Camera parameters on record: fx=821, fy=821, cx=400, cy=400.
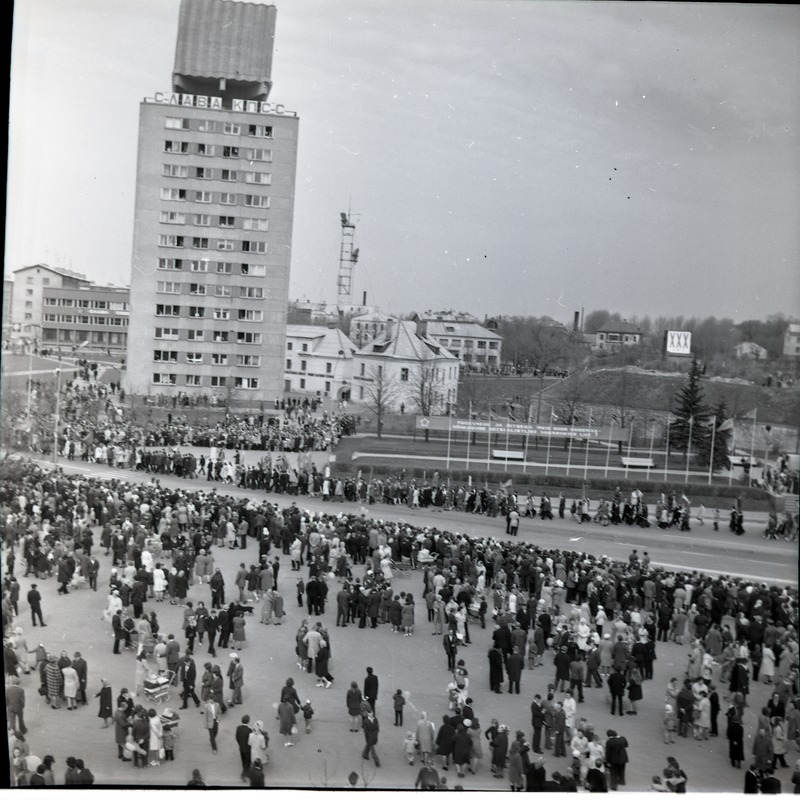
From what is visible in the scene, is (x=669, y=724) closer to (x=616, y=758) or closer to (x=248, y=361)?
(x=616, y=758)

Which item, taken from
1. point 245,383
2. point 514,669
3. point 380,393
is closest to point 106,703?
point 514,669

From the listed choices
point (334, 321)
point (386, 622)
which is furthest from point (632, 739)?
point (334, 321)

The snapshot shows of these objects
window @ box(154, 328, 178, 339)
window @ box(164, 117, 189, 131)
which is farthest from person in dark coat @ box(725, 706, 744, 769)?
window @ box(164, 117, 189, 131)

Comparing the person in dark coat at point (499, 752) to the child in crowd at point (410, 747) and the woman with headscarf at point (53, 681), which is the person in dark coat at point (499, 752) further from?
the woman with headscarf at point (53, 681)

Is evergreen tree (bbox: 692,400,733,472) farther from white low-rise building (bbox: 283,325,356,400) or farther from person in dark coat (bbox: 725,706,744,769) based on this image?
person in dark coat (bbox: 725,706,744,769)

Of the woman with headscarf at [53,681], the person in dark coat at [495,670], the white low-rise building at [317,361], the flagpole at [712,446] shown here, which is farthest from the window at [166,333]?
the flagpole at [712,446]

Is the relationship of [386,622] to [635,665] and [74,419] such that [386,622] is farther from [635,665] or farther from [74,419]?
[74,419]
